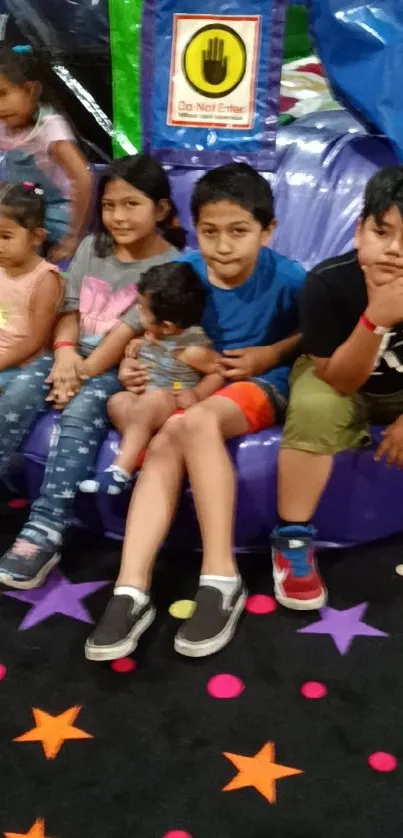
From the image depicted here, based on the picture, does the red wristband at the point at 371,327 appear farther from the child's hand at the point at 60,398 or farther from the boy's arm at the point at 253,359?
the child's hand at the point at 60,398

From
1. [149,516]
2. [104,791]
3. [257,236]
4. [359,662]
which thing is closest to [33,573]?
[149,516]

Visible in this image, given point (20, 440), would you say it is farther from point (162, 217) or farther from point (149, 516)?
point (162, 217)

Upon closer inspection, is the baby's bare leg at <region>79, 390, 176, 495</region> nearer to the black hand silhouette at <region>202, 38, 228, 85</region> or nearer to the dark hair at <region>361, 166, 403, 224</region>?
the dark hair at <region>361, 166, 403, 224</region>

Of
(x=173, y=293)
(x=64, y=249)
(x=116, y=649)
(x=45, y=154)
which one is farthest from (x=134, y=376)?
(x=45, y=154)

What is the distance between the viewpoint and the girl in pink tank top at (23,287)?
5.70 feet

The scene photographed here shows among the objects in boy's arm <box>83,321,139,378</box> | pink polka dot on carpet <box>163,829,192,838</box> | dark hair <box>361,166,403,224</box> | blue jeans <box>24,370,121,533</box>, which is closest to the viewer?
pink polka dot on carpet <box>163,829,192,838</box>

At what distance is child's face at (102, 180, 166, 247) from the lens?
5.65ft

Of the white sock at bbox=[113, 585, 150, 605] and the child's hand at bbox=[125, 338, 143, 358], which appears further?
the child's hand at bbox=[125, 338, 143, 358]

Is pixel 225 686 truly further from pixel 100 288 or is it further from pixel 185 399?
pixel 100 288

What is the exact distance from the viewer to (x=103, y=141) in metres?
2.57

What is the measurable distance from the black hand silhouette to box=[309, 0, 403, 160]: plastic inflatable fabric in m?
0.23

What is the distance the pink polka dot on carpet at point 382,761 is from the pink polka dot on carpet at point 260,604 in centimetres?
36

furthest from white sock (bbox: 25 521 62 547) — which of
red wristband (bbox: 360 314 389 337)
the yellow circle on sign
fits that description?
the yellow circle on sign

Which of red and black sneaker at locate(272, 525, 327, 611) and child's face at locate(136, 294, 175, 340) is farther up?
child's face at locate(136, 294, 175, 340)
